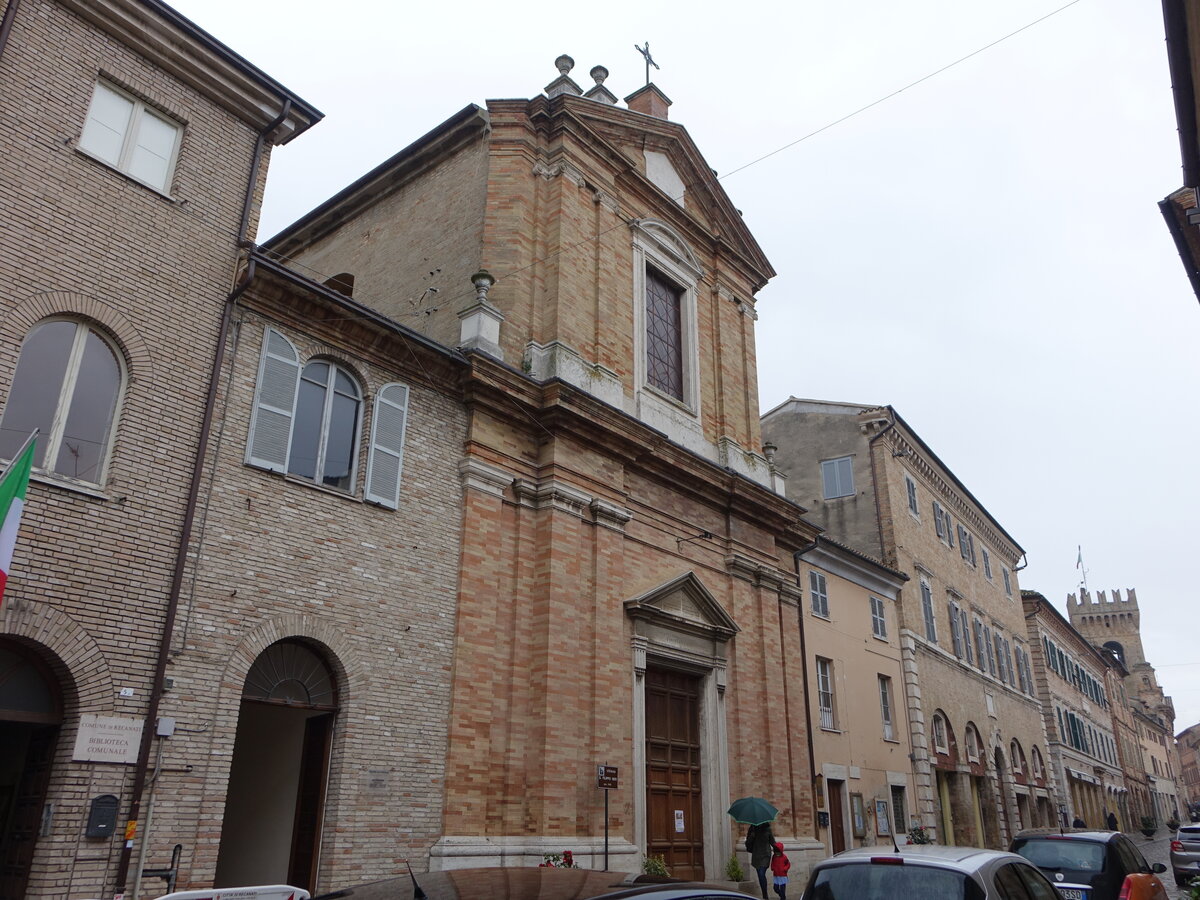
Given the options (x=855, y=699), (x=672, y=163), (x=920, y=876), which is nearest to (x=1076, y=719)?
(x=855, y=699)

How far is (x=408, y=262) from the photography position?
17.8m

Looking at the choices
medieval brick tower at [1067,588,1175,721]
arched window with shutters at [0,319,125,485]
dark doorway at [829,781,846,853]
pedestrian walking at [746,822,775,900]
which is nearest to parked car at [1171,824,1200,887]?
dark doorway at [829,781,846,853]

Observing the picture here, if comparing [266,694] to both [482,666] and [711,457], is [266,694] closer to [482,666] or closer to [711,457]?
[482,666]

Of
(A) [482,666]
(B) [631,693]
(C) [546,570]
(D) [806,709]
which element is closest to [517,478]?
(C) [546,570]

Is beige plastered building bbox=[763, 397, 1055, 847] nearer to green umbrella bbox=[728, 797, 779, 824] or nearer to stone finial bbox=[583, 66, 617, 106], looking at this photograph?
green umbrella bbox=[728, 797, 779, 824]

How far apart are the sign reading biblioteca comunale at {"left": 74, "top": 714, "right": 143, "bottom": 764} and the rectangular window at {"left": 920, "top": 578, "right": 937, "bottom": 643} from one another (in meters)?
23.2

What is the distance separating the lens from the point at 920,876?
6062 millimetres

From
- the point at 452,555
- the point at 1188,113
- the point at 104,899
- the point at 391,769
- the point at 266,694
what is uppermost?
the point at 1188,113

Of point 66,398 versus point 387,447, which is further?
point 387,447

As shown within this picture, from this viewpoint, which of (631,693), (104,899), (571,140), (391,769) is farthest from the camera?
(571,140)

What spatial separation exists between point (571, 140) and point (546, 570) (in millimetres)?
8334

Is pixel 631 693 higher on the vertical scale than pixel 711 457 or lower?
lower

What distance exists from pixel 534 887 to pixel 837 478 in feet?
85.4

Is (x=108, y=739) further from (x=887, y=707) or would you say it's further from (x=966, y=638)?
(x=966, y=638)
